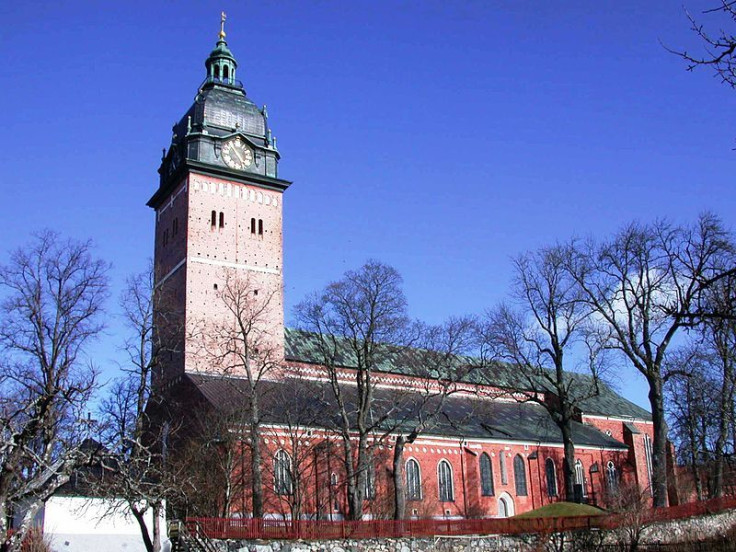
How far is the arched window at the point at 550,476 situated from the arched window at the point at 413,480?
10.6 meters

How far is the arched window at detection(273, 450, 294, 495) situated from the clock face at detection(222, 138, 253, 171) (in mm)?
18582

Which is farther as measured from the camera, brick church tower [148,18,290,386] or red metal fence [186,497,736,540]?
brick church tower [148,18,290,386]

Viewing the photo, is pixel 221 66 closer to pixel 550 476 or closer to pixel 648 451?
pixel 550 476

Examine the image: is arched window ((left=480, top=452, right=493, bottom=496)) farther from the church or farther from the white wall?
the white wall

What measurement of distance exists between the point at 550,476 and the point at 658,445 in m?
18.5

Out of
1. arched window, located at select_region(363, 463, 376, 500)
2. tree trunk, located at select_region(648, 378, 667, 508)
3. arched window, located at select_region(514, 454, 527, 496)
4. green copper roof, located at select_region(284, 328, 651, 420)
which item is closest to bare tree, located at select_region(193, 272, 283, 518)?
green copper roof, located at select_region(284, 328, 651, 420)

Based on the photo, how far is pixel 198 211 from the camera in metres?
48.4

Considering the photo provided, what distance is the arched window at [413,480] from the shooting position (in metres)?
45.1

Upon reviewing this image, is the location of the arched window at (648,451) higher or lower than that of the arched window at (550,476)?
higher

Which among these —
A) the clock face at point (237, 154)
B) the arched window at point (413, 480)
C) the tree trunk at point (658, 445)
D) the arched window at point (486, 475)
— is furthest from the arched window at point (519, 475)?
the clock face at point (237, 154)

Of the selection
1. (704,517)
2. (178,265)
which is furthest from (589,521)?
(178,265)

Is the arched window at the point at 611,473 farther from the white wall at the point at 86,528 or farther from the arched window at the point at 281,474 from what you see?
the white wall at the point at 86,528

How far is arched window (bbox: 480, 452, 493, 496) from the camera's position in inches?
1930

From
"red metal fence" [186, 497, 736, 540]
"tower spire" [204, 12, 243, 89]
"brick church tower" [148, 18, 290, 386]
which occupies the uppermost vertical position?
"tower spire" [204, 12, 243, 89]
